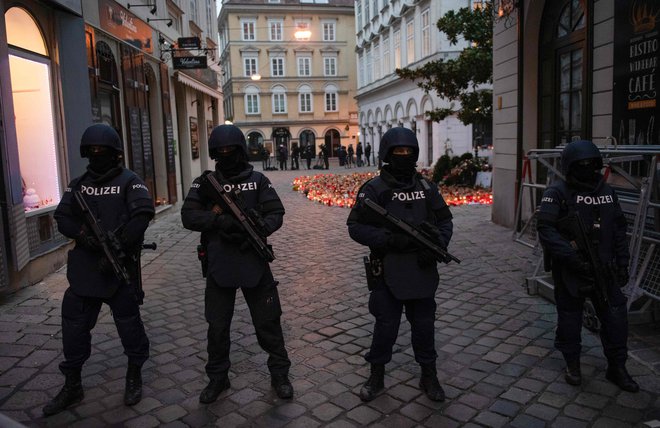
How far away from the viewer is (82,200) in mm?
3938

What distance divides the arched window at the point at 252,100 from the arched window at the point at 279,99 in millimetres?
Result: 1613

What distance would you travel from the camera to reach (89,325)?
13.1 ft

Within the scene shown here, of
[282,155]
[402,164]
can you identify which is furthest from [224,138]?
[282,155]

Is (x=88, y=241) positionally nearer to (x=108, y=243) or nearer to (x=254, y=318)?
(x=108, y=243)

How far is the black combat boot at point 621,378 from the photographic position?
3975 mm

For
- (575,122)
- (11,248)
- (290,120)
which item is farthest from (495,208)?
(290,120)

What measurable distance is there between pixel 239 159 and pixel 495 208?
8.21m

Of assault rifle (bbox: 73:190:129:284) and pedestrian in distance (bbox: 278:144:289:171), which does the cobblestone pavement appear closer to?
assault rifle (bbox: 73:190:129:284)

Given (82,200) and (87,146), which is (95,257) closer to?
(82,200)

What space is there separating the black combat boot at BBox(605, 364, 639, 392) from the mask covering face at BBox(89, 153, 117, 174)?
3.93m

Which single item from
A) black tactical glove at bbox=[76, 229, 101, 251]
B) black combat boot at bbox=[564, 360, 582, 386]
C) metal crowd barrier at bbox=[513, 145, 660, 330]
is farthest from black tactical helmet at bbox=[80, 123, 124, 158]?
metal crowd barrier at bbox=[513, 145, 660, 330]

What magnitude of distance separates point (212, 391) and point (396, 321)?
1.39 metres

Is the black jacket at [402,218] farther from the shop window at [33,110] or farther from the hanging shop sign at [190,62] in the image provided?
the hanging shop sign at [190,62]

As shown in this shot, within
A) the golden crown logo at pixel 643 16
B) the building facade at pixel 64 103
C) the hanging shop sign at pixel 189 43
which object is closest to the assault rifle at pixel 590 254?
the golden crown logo at pixel 643 16
